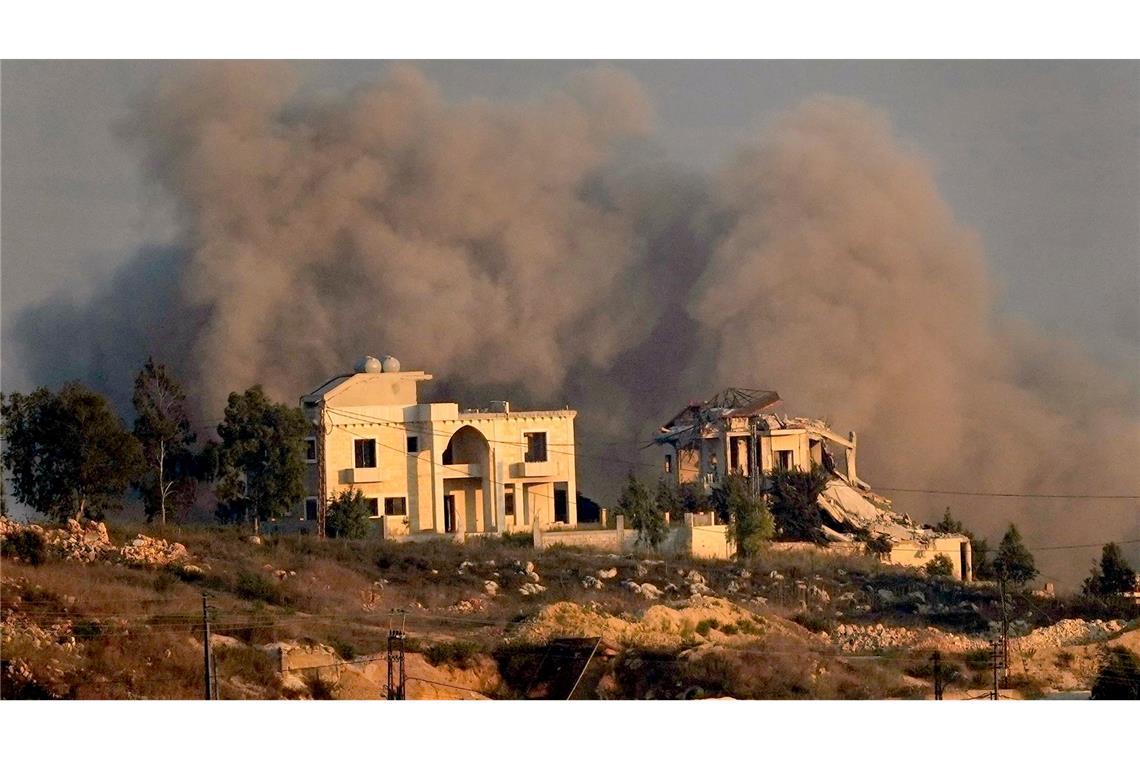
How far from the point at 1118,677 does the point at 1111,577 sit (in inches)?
409

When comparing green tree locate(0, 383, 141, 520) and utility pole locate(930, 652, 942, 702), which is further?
green tree locate(0, 383, 141, 520)

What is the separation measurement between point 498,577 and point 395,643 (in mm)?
5836

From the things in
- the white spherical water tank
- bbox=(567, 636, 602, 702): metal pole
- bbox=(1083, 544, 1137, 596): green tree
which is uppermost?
the white spherical water tank

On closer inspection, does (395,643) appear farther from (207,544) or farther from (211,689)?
(207,544)

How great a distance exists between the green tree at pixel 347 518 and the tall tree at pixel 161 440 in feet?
7.36

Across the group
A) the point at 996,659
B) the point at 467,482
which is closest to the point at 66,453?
the point at 467,482

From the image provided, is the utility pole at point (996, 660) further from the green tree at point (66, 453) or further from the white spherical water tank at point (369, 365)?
the green tree at point (66, 453)

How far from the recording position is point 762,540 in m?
33.3

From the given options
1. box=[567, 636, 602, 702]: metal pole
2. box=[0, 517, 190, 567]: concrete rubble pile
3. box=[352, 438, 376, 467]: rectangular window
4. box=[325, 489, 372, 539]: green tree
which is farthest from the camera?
box=[352, 438, 376, 467]: rectangular window

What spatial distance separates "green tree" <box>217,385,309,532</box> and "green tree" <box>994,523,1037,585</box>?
11.5 meters

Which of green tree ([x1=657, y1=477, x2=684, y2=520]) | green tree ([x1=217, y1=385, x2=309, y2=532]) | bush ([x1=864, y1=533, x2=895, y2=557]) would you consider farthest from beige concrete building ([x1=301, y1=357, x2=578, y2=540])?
bush ([x1=864, y1=533, x2=895, y2=557])

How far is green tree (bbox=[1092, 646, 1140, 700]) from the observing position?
2409 centimetres

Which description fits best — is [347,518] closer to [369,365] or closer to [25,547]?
[369,365]

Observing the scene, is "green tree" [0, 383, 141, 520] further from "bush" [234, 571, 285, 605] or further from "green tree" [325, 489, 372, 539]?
"bush" [234, 571, 285, 605]
